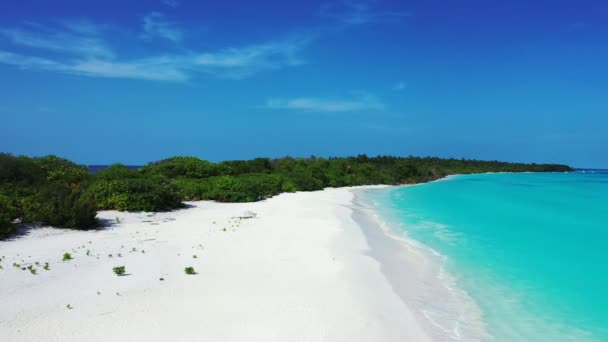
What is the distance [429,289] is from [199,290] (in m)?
4.03

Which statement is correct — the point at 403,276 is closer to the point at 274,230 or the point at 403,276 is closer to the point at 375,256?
the point at 375,256

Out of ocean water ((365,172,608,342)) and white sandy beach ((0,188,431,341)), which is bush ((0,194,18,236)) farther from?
ocean water ((365,172,608,342))

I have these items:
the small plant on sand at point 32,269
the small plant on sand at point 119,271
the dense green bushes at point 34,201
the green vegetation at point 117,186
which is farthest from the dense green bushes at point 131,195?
the small plant on sand at point 119,271


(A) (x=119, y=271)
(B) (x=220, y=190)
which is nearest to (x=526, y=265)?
(A) (x=119, y=271)

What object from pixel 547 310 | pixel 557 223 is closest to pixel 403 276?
pixel 547 310

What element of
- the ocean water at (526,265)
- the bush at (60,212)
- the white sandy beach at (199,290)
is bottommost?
the ocean water at (526,265)

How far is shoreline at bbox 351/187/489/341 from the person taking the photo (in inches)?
232

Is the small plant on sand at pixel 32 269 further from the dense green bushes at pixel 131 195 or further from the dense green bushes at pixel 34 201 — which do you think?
the dense green bushes at pixel 131 195

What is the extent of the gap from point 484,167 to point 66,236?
107518 millimetres

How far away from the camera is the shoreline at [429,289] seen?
232 inches

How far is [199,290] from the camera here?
21.3 feet

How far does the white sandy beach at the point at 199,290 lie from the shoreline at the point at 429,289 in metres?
0.22

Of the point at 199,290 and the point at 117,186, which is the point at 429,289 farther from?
the point at 117,186

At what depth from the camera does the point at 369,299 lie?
6617 millimetres
